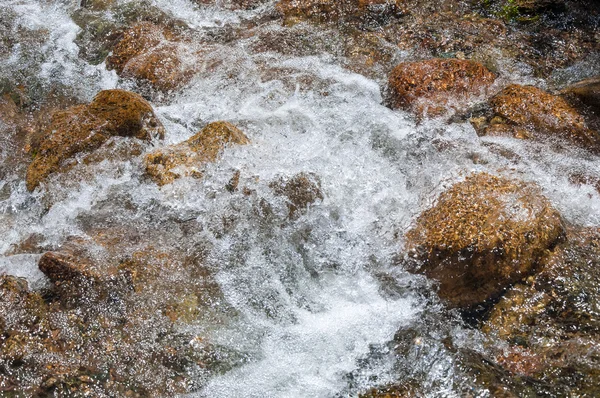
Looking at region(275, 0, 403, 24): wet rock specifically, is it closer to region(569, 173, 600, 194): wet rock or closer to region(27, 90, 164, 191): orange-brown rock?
region(27, 90, 164, 191): orange-brown rock

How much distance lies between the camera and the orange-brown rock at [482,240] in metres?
3.88

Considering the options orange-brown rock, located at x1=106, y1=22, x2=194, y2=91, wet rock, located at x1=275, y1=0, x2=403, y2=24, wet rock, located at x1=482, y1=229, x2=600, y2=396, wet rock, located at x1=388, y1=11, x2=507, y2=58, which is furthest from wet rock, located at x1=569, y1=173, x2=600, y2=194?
orange-brown rock, located at x1=106, y1=22, x2=194, y2=91

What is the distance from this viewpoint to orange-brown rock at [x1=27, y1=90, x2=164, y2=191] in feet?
16.5

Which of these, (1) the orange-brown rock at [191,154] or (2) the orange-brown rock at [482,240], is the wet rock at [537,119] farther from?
(1) the orange-brown rock at [191,154]

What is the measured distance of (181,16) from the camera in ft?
23.8

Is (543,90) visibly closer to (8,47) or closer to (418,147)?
(418,147)

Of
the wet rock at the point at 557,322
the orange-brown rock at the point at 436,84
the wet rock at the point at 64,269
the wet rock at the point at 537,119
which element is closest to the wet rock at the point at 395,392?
the wet rock at the point at 557,322

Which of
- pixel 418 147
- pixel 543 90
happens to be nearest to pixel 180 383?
pixel 418 147

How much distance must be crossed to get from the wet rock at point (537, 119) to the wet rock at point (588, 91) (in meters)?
0.18

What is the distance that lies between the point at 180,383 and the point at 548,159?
3934mm

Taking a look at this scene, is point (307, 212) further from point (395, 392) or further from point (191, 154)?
point (395, 392)

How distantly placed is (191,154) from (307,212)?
1.27 metres

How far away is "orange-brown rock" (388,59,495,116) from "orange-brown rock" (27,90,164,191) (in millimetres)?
2692

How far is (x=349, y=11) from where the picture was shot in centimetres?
694
